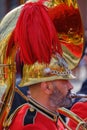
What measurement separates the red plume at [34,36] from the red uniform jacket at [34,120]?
179 mm

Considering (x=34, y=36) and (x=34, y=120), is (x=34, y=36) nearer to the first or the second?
(x=34, y=36)

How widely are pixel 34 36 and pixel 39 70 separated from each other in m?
0.13

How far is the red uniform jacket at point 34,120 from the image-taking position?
70.9 inches

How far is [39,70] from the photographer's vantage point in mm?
1827

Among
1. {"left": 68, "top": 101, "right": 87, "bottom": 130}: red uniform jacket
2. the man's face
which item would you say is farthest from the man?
{"left": 68, "top": 101, "right": 87, "bottom": 130}: red uniform jacket

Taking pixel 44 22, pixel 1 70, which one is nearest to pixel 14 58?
pixel 1 70

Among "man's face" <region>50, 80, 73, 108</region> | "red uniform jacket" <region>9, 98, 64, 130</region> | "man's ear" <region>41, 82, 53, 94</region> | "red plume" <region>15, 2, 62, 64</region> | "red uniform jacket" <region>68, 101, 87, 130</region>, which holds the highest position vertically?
"red plume" <region>15, 2, 62, 64</region>

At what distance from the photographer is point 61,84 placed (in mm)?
1858

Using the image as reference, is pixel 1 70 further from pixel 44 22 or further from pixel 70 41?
pixel 70 41

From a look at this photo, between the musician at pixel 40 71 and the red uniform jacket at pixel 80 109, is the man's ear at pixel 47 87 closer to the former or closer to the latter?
the musician at pixel 40 71

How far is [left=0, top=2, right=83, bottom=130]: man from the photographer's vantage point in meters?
1.79

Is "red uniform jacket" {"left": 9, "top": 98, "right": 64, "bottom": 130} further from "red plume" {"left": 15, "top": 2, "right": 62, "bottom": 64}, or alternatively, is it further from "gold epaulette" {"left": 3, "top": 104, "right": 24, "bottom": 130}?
"red plume" {"left": 15, "top": 2, "right": 62, "bottom": 64}

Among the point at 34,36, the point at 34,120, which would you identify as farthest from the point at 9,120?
the point at 34,36

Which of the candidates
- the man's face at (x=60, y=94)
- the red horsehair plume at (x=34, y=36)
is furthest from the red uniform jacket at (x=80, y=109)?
the red horsehair plume at (x=34, y=36)
